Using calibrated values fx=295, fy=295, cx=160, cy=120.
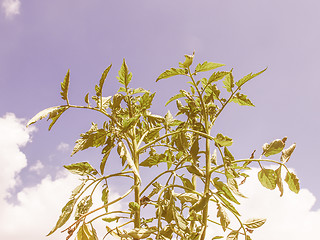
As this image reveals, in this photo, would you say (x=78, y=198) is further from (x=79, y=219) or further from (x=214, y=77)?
(x=214, y=77)

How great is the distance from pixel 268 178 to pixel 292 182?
0.30 feet

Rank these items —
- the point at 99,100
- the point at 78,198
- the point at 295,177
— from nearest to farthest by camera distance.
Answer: the point at 295,177 → the point at 78,198 → the point at 99,100

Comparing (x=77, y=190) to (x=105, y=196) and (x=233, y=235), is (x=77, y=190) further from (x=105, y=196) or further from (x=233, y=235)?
(x=233, y=235)

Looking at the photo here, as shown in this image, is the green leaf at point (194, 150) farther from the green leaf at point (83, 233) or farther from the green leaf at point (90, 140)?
the green leaf at point (83, 233)

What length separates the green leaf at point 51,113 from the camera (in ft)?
3.94

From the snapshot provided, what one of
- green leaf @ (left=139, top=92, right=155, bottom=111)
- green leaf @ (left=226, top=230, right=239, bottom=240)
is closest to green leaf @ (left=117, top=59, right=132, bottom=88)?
green leaf @ (left=139, top=92, right=155, bottom=111)

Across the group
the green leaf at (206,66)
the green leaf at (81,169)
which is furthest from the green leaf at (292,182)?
the green leaf at (81,169)

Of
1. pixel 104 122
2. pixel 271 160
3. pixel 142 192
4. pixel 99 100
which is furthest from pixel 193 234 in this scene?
pixel 99 100

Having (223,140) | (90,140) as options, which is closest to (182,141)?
(223,140)

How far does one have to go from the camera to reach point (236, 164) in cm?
129

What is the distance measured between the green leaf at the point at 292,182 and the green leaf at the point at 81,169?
0.81 m

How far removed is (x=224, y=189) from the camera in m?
1.30

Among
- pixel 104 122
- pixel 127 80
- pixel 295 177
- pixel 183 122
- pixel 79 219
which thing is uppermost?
pixel 127 80

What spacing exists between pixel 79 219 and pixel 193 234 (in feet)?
1.58
